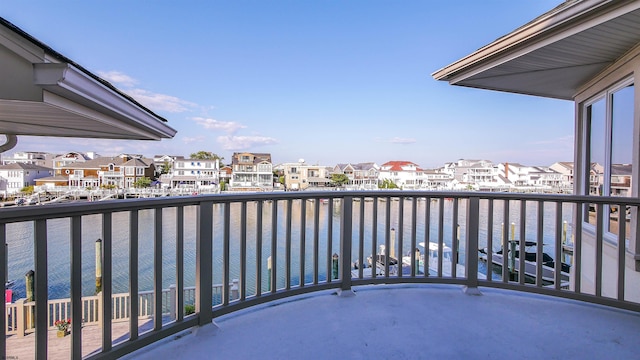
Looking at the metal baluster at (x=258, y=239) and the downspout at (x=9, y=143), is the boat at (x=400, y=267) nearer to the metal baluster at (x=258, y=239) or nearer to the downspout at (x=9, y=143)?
the metal baluster at (x=258, y=239)

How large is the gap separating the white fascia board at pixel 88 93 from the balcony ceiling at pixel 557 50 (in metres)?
2.94

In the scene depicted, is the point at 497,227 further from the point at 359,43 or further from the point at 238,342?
the point at 238,342

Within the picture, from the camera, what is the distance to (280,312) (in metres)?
2.46

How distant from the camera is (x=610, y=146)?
3.65 meters

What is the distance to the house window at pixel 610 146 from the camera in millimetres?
3301

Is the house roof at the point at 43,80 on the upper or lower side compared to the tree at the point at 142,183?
upper

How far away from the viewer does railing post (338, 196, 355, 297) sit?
2.74 m

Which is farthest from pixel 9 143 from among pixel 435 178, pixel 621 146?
pixel 435 178

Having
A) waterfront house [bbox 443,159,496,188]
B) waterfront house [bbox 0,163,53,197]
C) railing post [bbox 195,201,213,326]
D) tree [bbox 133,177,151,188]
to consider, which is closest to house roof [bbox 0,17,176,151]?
railing post [bbox 195,201,213,326]

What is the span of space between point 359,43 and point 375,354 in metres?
18.8

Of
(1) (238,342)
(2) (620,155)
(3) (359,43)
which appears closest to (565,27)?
(2) (620,155)

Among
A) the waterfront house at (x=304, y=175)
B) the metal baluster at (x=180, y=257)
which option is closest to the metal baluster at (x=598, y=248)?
the metal baluster at (x=180, y=257)

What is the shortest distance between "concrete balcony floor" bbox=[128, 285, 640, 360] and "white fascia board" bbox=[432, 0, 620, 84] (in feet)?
6.97

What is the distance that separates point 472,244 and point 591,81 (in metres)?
2.83
